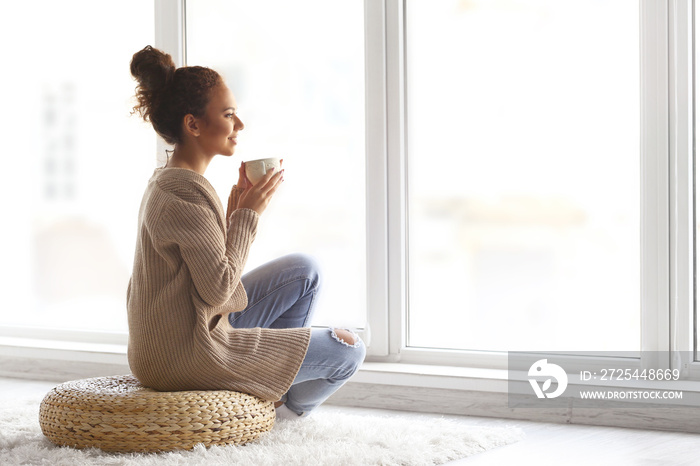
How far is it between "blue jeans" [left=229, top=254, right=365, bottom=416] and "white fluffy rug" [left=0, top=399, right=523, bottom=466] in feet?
0.31

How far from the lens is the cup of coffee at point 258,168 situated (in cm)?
209

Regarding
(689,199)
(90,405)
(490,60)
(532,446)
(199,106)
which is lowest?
(532,446)

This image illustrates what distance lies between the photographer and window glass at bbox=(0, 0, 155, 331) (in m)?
3.35

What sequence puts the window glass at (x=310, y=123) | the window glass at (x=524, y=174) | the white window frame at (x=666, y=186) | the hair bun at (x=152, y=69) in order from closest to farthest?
1. the hair bun at (x=152, y=69)
2. the white window frame at (x=666, y=186)
3. the window glass at (x=524, y=174)
4. the window glass at (x=310, y=123)

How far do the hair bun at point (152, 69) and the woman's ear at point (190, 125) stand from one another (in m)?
0.10

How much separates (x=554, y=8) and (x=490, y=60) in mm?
260

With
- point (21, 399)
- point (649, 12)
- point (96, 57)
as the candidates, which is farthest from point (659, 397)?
point (96, 57)

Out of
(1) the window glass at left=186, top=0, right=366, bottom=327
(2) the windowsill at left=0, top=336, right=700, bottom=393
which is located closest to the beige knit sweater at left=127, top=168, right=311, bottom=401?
(2) the windowsill at left=0, top=336, right=700, bottom=393

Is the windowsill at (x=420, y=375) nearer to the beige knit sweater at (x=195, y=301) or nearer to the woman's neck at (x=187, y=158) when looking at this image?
the beige knit sweater at (x=195, y=301)

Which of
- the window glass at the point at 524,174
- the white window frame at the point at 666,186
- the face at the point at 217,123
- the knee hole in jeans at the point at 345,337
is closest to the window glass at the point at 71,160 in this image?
the window glass at the point at 524,174

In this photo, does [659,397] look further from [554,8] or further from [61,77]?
[61,77]

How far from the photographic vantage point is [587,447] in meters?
2.18

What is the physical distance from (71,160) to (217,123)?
5.29ft

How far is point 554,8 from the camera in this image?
104 inches
